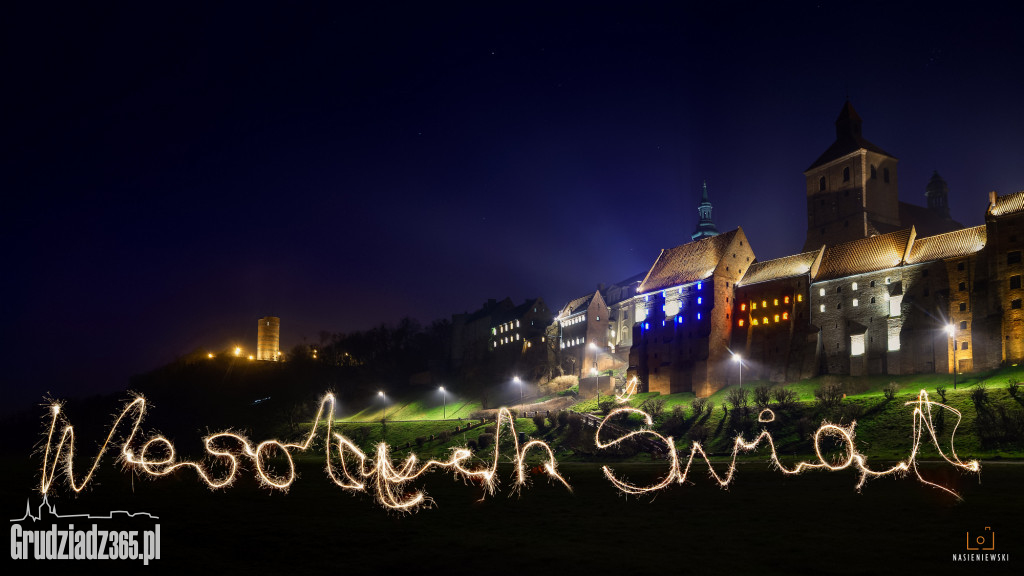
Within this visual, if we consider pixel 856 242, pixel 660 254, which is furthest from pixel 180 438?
pixel 856 242

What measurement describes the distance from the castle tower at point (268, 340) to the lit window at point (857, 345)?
4912 inches

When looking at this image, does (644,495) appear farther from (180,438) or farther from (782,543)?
(180,438)

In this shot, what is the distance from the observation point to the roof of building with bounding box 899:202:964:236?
9725cm

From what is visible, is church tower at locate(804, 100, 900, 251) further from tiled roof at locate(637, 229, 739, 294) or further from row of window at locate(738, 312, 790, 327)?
row of window at locate(738, 312, 790, 327)

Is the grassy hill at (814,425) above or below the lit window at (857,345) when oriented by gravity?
below

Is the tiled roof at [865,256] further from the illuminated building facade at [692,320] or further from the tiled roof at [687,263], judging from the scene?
the tiled roof at [687,263]

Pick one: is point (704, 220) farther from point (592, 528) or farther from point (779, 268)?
point (592, 528)

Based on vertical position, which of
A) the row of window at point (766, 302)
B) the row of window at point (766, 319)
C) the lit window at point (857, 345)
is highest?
the row of window at point (766, 302)

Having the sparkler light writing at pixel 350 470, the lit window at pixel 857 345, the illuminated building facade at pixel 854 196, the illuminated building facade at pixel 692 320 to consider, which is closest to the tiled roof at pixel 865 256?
the lit window at pixel 857 345

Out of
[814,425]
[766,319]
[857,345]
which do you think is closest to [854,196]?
[766,319]

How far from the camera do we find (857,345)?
73250 mm

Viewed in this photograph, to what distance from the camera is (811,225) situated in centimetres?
10106

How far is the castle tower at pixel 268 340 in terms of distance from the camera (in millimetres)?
169500

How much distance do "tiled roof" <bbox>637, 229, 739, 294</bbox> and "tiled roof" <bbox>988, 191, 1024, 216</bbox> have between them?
2650 cm
